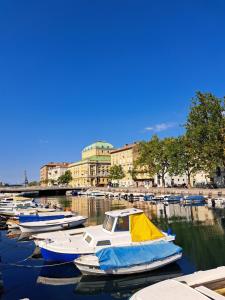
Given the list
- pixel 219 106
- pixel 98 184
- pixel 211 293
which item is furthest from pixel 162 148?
pixel 211 293

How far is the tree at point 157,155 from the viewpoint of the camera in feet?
317

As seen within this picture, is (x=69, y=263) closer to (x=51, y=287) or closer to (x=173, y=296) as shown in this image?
(x=51, y=287)

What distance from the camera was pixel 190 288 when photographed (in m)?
7.29

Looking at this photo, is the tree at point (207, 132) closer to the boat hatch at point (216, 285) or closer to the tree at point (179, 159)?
the tree at point (179, 159)

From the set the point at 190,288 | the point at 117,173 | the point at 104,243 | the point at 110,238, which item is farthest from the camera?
the point at 117,173

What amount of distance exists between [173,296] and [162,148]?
9458 cm

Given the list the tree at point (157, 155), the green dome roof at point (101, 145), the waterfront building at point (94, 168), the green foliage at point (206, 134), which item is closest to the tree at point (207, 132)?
the green foliage at point (206, 134)

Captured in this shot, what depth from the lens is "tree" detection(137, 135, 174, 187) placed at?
9656 cm

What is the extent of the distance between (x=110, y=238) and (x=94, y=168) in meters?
157

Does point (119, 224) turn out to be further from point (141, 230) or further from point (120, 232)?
point (141, 230)

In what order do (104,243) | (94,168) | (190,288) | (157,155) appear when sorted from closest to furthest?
(190,288)
(104,243)
(157,155)
(94,168)

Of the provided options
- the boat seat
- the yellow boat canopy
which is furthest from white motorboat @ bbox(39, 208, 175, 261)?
the boat seat

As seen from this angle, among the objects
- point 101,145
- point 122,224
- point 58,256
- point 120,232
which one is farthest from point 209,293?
point 101,145

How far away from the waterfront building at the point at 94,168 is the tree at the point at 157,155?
69880 mm
